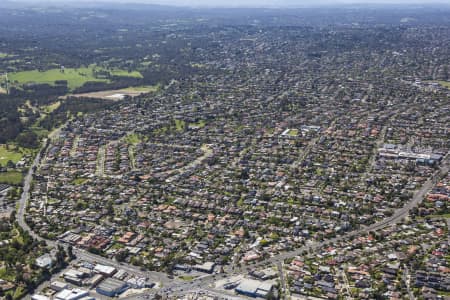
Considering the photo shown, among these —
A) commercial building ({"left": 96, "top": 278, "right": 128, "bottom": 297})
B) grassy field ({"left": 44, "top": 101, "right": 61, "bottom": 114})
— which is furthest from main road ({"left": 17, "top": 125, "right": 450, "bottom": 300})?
grassy field ({"left": 44, "top": 101, "right": 61, "bottom": 114})

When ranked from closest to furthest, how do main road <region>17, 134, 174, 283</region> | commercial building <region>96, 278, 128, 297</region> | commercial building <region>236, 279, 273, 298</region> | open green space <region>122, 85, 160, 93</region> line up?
commercial building <region>236, 279, 273, 298</region>
commercial building <region>96, 278, 128, 297</region>
main road <region>17, 134, 174, 283</region>
open green space <region>122, 85, 160, 93</region>

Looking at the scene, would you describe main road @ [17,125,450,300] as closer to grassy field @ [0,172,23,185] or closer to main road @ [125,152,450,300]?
main road @ [125,152,450,300]

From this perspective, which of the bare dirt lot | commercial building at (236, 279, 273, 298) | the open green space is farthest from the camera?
the open green space

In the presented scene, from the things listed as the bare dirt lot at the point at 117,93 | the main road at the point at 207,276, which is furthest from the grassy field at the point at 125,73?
the main road at the point at 207,276

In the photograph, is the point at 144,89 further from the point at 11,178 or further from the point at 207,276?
the point at 207,276

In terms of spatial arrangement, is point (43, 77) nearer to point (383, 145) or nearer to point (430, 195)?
point (383, 145)

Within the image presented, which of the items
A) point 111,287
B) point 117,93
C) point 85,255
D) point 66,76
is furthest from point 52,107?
point 111,287
